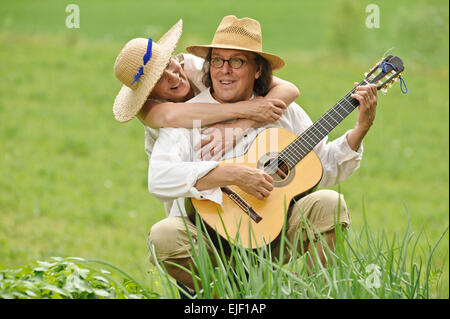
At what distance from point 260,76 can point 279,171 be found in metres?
0.60

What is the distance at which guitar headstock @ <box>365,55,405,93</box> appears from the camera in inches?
137

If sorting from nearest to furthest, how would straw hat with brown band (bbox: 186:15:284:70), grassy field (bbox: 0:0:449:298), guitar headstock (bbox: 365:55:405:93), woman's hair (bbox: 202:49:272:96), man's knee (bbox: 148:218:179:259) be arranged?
1. man's knee (bbox: 148:218:179:259)
2. guitar headstock (bbox: 365:55:405:93)
3. straw hat with brown band (bbox: 186:15:284:70)
4. woman's hair (bbox: 202:49:272:96)
5. grassy field (bbox: 0:0:449:298)

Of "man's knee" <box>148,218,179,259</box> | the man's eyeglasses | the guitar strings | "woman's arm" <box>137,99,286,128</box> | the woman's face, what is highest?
the man's eyeglasses

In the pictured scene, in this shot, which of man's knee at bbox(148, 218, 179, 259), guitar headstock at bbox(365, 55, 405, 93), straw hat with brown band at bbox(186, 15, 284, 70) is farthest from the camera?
straw hat with brown band at bbox(186, 15, 284, 70)

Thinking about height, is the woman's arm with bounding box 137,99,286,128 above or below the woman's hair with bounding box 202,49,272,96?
below

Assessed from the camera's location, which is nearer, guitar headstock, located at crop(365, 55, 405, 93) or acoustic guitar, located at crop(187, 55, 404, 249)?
acoustic guitar, located at crop(187, 55, 404, 249)

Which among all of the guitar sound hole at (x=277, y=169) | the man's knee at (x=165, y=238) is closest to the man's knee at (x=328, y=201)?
the guitar sound hole at (x=277, y=169)

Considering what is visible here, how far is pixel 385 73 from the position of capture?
3496 mm

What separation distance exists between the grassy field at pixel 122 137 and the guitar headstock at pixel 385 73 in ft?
2.52

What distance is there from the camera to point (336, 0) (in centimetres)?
1617

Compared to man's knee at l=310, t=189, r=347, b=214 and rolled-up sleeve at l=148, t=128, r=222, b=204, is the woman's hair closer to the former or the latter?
rolled-up sleeve at l=148, t=128, r=222, b=204

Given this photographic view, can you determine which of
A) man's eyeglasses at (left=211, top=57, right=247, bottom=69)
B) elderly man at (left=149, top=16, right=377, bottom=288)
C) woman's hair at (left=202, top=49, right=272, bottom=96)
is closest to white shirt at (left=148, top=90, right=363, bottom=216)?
elderly man at (left=149, top=16, right=377, bottom=288)

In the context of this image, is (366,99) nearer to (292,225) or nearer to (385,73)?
(385,73)

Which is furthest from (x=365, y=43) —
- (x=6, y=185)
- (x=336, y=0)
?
(x=6, y=185)
